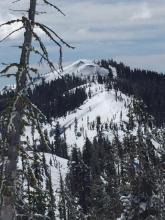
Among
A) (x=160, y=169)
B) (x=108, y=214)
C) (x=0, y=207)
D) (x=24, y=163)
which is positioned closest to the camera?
(x=0, y=207)

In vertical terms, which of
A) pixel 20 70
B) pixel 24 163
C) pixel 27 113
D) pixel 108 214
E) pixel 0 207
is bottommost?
pixel 108 214

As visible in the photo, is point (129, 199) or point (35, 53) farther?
point (129, 199)

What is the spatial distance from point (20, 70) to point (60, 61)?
1.04 m

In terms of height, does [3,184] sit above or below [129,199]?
above

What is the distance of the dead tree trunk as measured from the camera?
12430 millimetres

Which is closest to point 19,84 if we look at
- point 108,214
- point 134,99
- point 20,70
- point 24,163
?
point 20,70

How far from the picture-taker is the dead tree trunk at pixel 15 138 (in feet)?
40.8

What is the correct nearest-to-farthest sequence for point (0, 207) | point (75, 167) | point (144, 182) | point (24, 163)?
point (0, 207), point (24, 163), point (144, 182), point (75, 167)

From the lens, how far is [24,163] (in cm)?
1298

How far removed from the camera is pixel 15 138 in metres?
12.9

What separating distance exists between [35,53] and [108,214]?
206 ft

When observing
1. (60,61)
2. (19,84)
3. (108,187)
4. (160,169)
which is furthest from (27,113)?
(108,187)

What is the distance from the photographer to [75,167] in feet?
355

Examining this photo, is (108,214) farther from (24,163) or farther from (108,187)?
(24,163)
